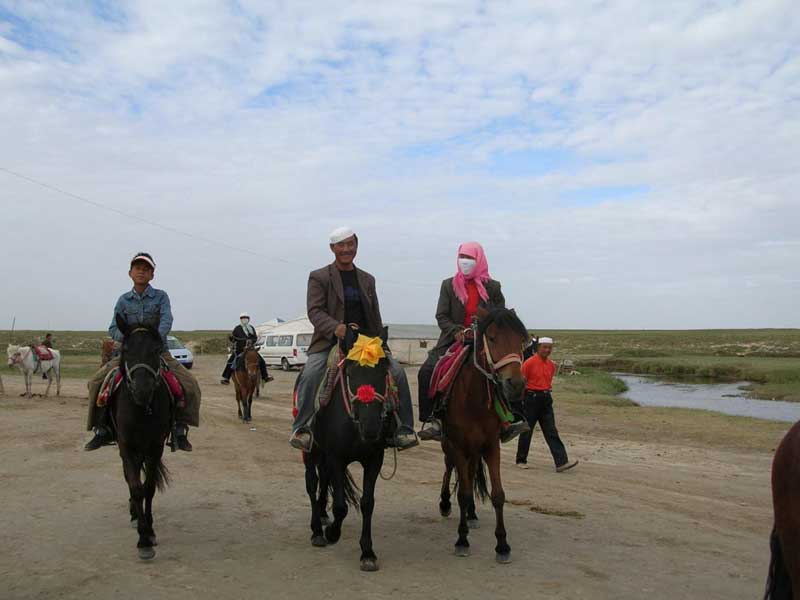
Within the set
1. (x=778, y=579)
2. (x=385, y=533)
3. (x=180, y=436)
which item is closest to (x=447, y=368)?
(x=385, y=533)

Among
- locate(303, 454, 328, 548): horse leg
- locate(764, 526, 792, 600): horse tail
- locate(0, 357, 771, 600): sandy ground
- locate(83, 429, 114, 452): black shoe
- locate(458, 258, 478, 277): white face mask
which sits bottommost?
locate(0, 357, 771, 600): sandy ground

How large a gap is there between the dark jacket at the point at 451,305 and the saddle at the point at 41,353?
747 inches

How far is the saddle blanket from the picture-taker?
7.35m

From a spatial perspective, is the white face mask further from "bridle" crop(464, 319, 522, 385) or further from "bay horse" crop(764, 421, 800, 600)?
"bay horse" crop(764, 421, 800, 600)

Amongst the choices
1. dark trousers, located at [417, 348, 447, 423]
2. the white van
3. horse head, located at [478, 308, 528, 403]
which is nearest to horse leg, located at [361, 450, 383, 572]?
dark trousers, located at [417, 348, 447, 423]

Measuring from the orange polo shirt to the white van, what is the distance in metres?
28.1

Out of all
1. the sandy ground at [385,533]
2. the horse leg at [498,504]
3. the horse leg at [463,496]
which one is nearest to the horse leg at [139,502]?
the sandy ground at [385,533]

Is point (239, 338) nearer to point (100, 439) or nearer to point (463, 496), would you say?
point (100, 439)

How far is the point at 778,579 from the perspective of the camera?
3.78 m

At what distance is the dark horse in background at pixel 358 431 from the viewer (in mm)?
6605

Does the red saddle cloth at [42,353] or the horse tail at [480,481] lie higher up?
the red saddle cloth at [42,353]

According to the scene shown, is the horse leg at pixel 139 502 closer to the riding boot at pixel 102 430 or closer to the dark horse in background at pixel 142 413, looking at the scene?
the dark horse in background at pixel 142 413

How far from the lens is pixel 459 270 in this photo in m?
8.12

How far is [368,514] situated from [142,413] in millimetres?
2427
